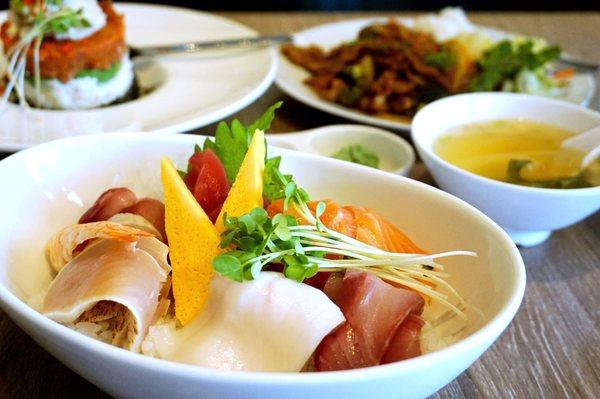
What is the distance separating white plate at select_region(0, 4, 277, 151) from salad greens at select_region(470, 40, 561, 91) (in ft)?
2.18

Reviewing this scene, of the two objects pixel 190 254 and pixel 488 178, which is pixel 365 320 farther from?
pixel 488 178

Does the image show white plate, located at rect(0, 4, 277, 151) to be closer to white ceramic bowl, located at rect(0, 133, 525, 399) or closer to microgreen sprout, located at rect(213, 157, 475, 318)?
white ceramic bowl, located at rect(0, 133, 525, 399)

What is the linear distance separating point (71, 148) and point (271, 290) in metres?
0.51

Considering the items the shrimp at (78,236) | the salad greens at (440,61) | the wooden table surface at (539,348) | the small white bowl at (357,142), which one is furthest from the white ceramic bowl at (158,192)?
the salad greens at (440,61)

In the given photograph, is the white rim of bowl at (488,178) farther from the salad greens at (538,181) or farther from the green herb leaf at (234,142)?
the green herb leaf at (234,142)

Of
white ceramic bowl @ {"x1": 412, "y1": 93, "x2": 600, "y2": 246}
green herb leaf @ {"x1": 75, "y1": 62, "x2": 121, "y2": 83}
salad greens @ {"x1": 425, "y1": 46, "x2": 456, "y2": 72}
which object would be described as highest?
white ceramic bowl @ {"x1": 412, "y1": 93, "x2": 600, "y2": 246}

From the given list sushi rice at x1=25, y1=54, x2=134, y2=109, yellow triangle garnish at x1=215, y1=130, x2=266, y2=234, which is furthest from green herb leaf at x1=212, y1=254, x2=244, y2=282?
sushi rice at x1=25, y1=54, x2=134, y2=109

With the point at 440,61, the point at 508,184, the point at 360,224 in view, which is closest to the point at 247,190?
the point at 360,224

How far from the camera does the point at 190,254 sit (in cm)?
88

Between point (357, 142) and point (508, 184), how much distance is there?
1.81 ft

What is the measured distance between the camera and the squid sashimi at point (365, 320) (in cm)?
82

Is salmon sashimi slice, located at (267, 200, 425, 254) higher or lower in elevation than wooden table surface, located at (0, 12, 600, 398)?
higher

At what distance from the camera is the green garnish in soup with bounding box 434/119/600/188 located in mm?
1411

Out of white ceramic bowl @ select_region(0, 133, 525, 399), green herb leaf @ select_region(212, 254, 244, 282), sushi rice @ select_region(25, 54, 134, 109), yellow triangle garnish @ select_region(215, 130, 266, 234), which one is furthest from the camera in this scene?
sushi rice @ select_region(25, 54, 134, 109)
